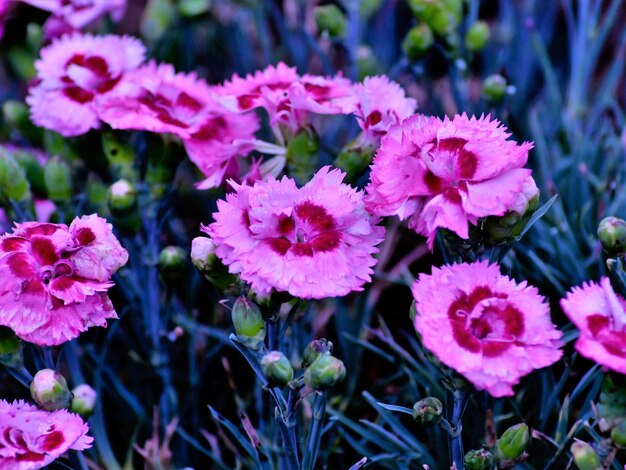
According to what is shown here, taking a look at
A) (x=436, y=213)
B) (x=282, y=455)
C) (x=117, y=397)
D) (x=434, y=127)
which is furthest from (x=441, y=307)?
(x=117, y=397)

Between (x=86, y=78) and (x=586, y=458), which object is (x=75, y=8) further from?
(x=586, y=458)

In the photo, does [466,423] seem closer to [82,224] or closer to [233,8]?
[82,224]

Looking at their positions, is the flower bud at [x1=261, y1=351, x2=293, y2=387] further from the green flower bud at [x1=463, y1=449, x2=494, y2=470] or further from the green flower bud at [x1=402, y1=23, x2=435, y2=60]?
the green flower bud at [x1=402, y1=23, x2=435, y2=60]

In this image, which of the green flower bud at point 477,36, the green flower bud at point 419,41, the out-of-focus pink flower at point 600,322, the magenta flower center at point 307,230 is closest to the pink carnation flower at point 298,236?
the magenta flower center at point 307,230

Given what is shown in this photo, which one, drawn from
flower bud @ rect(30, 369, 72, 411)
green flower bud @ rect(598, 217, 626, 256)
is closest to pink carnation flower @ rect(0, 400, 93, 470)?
flower bud @ rect(30, 369, 72, 411)

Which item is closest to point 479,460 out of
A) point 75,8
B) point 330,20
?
point 330,20

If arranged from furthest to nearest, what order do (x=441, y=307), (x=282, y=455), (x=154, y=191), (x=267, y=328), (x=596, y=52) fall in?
(x=596, y=52) → (x=154, y=191) → (x=282, y=455) → (x=267, y=328) → (x=441, y=307)
